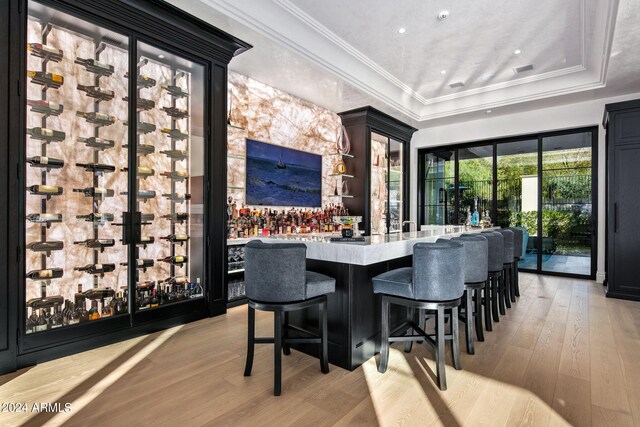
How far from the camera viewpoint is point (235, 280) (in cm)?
422

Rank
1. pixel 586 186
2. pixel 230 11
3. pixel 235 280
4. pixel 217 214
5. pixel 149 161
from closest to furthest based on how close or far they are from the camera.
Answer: pixel 230 11 → pixel 149 161 → pixel 217 214 → pixel 235 280 → pixel 586 186

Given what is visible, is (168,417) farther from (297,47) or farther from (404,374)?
(297,47)

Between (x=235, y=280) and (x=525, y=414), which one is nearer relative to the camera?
(x=525, y=414)

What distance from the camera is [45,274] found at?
274 cm

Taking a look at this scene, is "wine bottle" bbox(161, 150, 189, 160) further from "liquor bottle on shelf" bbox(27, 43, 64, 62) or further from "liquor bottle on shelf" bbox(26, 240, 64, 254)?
"liquor bottle on shelf" bbox(26, 240, 64, 254)

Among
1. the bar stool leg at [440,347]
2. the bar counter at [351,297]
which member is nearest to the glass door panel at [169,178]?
the bar counter at [351,297]

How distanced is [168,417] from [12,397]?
1102 mm

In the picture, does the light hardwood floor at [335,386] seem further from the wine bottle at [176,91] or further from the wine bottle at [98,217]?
the wine bottle at [176,91]

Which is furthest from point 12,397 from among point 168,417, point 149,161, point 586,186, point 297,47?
point 586,186

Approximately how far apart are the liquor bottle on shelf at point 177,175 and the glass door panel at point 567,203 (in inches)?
250

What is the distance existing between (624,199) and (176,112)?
20.0 feet

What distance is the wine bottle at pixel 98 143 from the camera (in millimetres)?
Answer: 3018

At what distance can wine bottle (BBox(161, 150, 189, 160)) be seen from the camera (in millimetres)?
3602

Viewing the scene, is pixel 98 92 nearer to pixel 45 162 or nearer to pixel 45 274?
pixel 45 162
